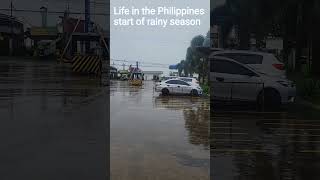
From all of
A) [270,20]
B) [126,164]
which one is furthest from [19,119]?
[270,20]

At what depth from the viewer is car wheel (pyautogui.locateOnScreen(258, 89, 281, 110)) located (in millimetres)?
9484

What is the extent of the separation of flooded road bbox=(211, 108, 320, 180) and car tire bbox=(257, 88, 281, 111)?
0.12 m

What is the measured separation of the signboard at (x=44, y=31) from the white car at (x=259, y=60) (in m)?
2.50

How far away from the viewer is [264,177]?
6637mm

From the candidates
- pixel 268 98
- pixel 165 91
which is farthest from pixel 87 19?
pixel 268 98

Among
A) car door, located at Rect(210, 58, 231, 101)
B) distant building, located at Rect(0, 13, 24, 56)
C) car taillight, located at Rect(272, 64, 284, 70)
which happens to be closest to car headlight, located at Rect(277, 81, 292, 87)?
car taillight, located at Rect(272, 64, 284, 70)

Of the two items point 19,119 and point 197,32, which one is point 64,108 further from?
point 197,32

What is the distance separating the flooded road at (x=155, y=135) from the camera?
6.24 m

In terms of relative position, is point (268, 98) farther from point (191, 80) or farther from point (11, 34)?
point (11, 34)

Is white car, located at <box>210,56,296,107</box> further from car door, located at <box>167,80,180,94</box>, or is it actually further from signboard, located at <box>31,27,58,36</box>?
car door, located at <box>167,80,180,94</box>

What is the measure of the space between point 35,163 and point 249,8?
3.85m

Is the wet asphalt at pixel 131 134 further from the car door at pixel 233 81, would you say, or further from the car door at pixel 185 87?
the car door at pixel 233 81

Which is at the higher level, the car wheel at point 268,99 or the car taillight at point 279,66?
the car taillight at point 279,66

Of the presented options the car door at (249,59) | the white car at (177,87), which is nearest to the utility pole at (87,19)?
the white car at (177,87)
